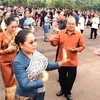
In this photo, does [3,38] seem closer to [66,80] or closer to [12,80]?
[12,80]

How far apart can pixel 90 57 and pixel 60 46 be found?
4121mm

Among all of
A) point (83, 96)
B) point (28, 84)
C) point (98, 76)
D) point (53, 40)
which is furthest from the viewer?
point (98, 76)

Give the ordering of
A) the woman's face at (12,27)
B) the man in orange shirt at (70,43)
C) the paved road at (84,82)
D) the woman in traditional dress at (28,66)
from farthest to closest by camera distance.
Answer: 1. the paved road at (84,82)
2. the man in orange shirt at (70,43)
3. the woman's face at (12,27)
4. the woman in traditional dress at (28,66)

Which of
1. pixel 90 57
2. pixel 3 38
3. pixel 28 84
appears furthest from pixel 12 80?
pixel 90 57

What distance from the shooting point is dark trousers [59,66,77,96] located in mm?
4367

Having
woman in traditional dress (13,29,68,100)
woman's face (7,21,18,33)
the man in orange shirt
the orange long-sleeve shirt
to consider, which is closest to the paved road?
the man in orange shirt

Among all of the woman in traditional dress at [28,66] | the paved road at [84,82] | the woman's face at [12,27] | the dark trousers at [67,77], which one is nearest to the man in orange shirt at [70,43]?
the dark trousers at [67,77]

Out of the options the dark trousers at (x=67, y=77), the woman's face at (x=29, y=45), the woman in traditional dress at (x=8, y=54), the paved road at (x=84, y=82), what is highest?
the woman's face at (x=29, y=45)

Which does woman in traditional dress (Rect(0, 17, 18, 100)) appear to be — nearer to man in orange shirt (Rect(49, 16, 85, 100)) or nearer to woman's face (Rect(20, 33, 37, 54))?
man in orange shirt (Rect(49, 16, 85, 100))

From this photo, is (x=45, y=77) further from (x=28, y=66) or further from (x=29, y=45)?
(x=29, y=45)

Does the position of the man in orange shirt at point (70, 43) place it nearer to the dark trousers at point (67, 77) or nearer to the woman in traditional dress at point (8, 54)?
the dark trousers at point (67, 77)

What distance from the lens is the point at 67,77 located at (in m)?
4.41

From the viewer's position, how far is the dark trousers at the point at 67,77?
437 cm

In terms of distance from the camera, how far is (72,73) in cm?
436
